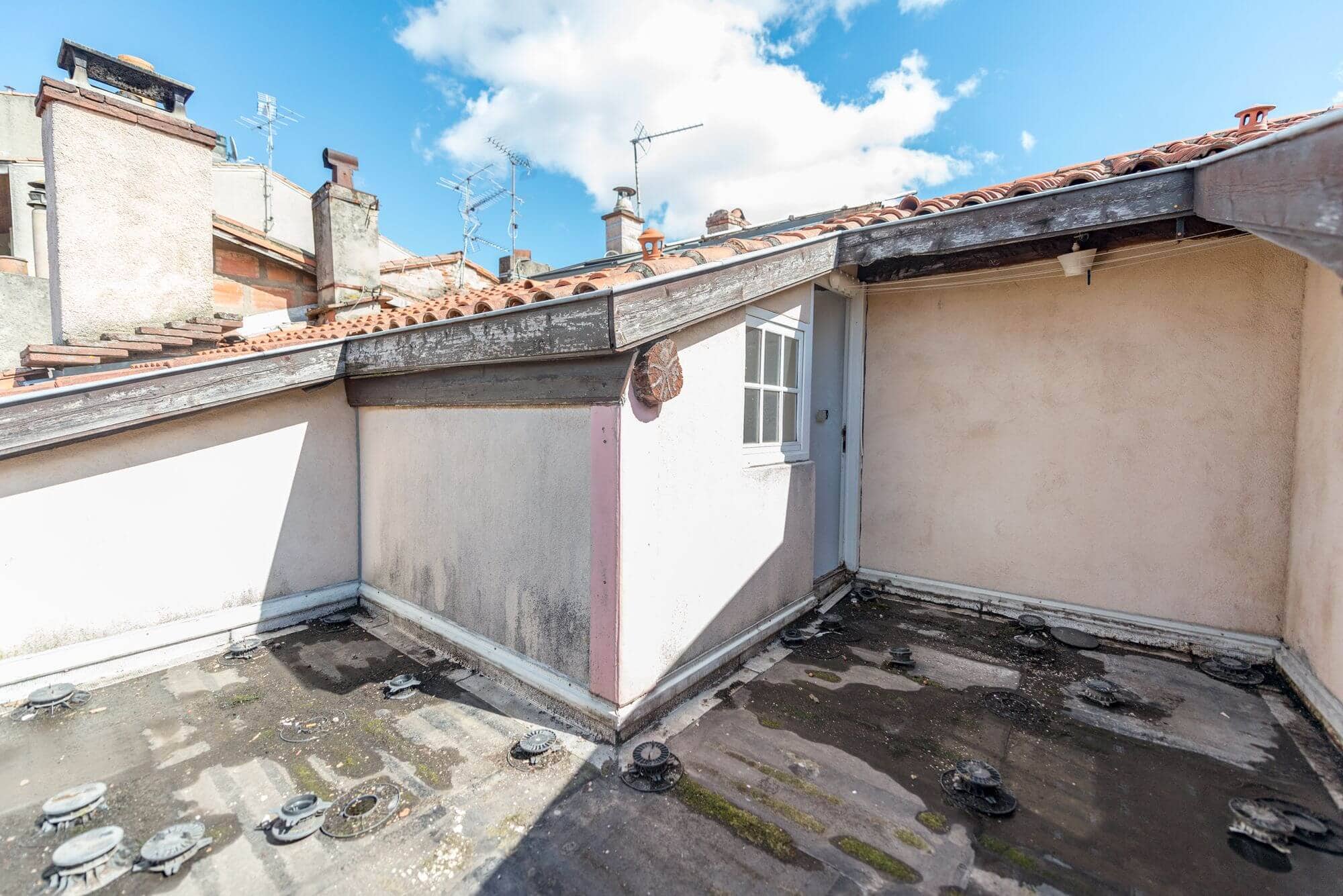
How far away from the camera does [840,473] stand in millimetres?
5797

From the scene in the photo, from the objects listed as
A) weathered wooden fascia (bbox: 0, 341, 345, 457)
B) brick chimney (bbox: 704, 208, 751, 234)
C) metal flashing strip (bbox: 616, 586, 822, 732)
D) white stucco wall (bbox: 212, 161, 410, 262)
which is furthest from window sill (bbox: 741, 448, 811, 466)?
white stucco wall (bbox: 212, 161, 410, 262)

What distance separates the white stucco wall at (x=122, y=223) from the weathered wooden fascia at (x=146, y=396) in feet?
11.5

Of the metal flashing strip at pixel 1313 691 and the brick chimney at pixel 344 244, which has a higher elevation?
the brick chimney at pixel 344 244

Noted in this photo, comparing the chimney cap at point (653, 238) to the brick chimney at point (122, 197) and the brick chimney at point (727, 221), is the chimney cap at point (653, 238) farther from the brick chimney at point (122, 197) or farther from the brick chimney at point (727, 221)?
the brick chimney at point (122, 197)

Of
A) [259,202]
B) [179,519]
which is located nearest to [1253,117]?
[179,519]

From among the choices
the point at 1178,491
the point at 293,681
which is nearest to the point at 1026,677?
the point at 1178,491

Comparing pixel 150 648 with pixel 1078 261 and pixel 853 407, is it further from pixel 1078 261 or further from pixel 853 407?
pixel 1078 261

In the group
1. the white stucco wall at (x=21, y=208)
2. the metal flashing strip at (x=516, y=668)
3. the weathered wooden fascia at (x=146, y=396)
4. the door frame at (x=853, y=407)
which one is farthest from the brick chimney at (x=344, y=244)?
the white stucco wall at (x=21, y=208)

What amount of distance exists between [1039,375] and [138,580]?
7766 millimetres

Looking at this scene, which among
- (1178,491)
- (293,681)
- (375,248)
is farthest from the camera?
(375,248)

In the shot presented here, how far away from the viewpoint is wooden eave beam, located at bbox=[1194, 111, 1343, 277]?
154 centimetres

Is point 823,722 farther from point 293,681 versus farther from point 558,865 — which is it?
point 293,681

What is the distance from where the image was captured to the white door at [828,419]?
17.4ft

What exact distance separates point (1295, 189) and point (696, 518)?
2.99 metres
